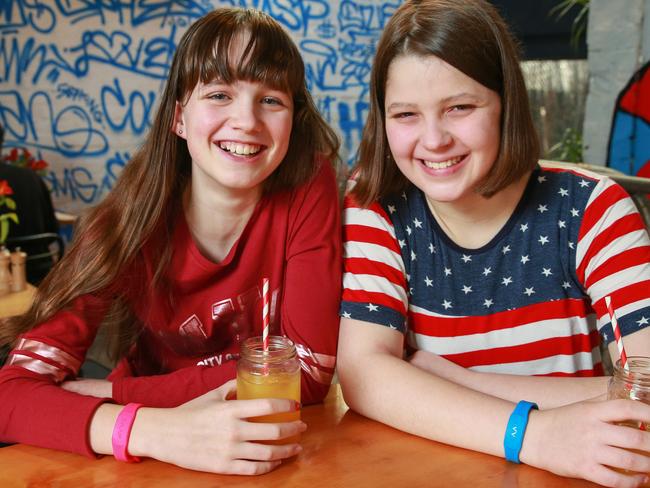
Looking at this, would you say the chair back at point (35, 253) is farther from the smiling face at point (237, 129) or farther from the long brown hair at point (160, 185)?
the smiling face at point (237, 129)

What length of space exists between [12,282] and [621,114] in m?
3.34

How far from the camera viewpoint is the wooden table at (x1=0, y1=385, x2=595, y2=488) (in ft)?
3.25

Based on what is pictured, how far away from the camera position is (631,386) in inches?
39.4

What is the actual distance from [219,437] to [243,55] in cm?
73

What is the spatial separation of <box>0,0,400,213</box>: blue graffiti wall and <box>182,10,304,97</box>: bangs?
385cm

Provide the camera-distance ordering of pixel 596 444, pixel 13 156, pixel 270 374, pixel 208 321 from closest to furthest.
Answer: pixel 596 444 < pixel 270 374 < pixel 208 321 < pixel 13 156

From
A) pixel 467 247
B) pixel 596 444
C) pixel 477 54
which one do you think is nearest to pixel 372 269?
pixel 467 247

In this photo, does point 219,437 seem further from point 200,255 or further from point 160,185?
point 160,185

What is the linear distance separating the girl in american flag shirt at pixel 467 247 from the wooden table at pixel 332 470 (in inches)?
3.0

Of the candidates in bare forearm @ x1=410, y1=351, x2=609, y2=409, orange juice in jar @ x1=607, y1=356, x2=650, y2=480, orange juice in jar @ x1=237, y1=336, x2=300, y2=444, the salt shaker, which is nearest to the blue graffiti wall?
the salt shaker

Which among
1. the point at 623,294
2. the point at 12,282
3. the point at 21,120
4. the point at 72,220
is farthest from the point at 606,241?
the point at 21,120

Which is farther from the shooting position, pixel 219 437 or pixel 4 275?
pixel 4 275

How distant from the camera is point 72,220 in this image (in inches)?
186

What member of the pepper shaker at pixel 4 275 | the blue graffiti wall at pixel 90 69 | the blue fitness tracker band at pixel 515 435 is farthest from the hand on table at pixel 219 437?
the blue graffiti wall at pixel 90 69
